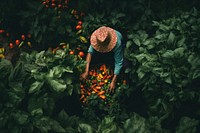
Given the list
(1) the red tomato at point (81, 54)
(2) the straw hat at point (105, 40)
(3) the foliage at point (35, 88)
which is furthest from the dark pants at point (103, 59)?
(3) the foliage at point (35, 88)

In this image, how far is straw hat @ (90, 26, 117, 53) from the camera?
13.4ft

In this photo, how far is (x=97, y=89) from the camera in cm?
422

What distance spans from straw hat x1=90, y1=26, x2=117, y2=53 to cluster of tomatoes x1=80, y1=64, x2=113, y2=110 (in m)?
0.29

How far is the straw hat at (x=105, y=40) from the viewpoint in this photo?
13.4 feet

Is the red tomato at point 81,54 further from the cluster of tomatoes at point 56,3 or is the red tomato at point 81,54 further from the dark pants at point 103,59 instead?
the cluster of tomatoes at point 56,3

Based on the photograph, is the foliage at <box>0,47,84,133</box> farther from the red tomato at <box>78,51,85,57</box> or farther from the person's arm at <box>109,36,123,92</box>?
the red tomato at <box>78,51,85,57</box>

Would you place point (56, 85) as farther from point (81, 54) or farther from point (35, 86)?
point (81, 54)

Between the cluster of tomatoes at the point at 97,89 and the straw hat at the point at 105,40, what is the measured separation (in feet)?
0.94

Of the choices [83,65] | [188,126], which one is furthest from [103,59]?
[188,126]

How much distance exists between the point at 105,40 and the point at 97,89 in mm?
706

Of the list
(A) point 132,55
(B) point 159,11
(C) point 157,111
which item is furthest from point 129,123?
(B) point 159,11

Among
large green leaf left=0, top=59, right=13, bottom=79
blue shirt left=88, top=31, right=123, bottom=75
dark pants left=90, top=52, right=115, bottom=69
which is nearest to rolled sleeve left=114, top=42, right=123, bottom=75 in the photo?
blue shirt left=88, top=31, right=123, bottom=75

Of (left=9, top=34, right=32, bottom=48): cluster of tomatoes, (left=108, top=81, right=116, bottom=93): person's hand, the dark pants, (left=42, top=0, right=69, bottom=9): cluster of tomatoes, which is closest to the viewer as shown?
(left=108, top=81, right=116, bottom=93): person's hand

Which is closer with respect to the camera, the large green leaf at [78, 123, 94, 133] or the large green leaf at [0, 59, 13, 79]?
the large green leaf at [0, 59, 13, 79]
